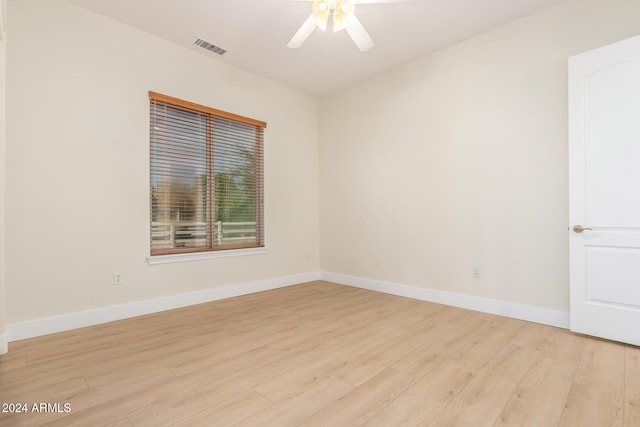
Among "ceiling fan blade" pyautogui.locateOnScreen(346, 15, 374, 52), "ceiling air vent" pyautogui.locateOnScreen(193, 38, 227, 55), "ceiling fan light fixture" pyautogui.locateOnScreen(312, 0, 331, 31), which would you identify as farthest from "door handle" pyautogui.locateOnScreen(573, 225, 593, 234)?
"ceiling air vent" pyautogui.locateOnScreen(193, 38, 227, 55)

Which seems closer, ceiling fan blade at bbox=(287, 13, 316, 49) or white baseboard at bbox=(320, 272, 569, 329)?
ceiling fan blade at bbox=(287, 13, 316, 49)

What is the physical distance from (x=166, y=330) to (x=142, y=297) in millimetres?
689

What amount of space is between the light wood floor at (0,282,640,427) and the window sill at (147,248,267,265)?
2.13ft

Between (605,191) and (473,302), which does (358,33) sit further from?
(473,302)

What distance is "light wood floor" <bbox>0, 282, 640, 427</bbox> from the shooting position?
1.60 metres

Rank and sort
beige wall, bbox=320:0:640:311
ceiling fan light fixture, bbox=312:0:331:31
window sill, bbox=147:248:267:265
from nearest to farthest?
ceiling fan light fixture, bbox=312:0:331:31, beige wall, bbox=320:0:640:311, window sill, bbox=147:248:267:265

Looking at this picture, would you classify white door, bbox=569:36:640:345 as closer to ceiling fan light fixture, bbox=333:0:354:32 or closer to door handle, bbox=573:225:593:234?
door handle, bbox=573:225:593:234

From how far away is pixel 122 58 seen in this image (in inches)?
125

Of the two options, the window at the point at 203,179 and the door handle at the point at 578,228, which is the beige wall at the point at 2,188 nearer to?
the window at the point at 203,179

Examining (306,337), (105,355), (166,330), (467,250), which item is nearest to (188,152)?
(166,330)

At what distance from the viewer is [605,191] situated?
8.25ft

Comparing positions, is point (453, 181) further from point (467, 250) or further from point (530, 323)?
point (530, 323)

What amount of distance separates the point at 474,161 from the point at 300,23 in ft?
7.82

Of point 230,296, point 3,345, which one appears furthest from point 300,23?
point 3,345
